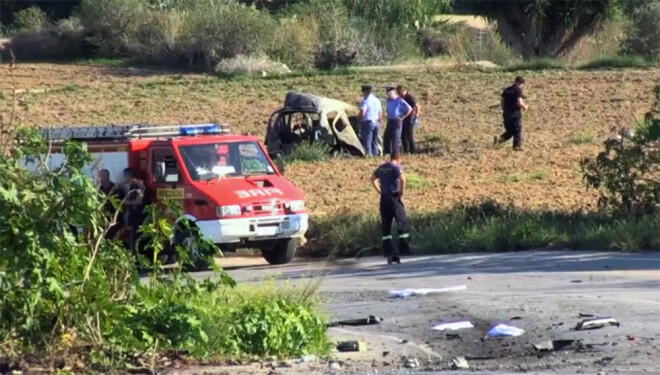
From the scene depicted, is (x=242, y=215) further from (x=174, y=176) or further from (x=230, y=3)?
(x=230, y=3)

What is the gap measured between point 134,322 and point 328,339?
180 centimetres

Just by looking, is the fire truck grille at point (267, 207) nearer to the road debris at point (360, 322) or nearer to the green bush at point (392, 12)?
the road debris at point (360, 322)

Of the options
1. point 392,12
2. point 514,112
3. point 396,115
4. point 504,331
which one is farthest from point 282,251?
point 392,12

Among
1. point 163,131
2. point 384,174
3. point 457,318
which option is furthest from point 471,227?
point 457,318

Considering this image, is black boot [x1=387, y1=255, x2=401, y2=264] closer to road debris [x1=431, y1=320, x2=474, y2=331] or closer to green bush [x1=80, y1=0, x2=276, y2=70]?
road debris [x1=431, y1=320, x2=474, y2=331]

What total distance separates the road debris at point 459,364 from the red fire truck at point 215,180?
7033mm

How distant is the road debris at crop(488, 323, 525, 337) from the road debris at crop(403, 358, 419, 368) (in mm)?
1169

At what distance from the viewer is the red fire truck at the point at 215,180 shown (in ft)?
61.2

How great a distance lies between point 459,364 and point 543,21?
3919cm

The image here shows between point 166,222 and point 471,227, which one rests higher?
point 166,222

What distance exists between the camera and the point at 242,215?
18672mm

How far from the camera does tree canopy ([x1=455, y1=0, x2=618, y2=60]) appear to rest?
48.5 metres

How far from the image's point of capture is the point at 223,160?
1945 centimetres

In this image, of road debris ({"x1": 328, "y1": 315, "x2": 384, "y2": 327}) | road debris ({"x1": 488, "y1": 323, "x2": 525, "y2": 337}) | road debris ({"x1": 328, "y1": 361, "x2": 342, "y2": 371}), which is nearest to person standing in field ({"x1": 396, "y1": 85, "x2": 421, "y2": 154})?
road debris ({"x1": 328, "y1": 315, "x2": 384, "y2": 327})
